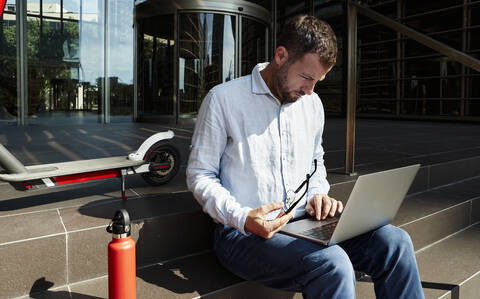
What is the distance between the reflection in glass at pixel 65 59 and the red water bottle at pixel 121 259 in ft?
28.1

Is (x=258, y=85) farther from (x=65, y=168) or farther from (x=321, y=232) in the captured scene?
(x=65, y=168)

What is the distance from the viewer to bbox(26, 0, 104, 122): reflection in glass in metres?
8.85

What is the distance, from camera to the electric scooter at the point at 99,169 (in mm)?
1884

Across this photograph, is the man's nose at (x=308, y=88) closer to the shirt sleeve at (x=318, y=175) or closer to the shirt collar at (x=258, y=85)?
the shirt collar at (x=258, y=85)

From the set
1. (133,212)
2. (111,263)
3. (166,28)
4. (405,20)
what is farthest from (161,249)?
(405,20)

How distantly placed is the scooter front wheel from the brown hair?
1.26m

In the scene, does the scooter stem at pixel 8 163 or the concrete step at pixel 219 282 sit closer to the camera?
the concrete step at pixel 219 282

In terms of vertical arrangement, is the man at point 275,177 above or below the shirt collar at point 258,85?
below

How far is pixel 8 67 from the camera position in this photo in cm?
838

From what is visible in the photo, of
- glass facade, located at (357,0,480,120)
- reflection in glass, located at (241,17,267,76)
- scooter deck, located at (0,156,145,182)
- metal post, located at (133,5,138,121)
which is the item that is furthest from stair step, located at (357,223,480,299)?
glass facade, located at (357,0,480,120)

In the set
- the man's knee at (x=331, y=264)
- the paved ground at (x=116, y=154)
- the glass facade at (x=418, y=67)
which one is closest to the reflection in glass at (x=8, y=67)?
the paved ground at (x=116, y=154)

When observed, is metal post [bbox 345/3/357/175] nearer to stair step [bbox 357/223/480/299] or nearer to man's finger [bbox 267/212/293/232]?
stair step [bbox 357/223/480/299]

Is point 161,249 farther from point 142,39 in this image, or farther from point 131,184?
point 142,39

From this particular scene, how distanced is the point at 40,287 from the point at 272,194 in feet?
3.33
